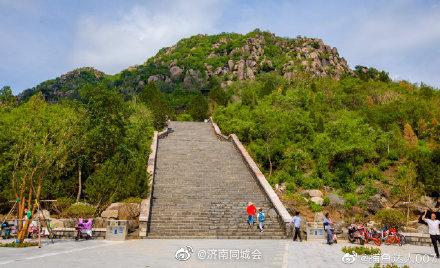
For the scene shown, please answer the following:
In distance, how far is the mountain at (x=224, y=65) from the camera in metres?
87.6

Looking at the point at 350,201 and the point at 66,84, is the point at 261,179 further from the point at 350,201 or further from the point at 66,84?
the point at 66,84

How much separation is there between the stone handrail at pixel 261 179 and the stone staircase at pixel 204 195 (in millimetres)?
326

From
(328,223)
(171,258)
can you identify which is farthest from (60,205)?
(328,223)

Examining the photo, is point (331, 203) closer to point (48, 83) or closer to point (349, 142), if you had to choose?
point (349, 142)

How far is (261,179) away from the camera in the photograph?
2292 cm

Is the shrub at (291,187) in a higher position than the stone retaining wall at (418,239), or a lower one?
higher

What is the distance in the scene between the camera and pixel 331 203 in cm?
2264

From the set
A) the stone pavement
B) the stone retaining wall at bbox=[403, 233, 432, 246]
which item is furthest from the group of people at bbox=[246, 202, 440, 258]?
the stone pavement

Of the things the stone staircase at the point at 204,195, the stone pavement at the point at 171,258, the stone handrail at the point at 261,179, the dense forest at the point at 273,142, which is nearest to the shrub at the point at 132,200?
the dense forest at the point at 273,142

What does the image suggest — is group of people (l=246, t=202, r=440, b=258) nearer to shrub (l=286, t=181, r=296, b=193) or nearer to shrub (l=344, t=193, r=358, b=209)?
shrub (l=344, t=193, r=358, b=209)

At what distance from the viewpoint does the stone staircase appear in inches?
693

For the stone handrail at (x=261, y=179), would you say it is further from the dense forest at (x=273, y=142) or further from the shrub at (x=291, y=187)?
the shrub at (x=291, y=187)

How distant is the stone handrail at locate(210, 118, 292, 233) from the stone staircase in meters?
0.33

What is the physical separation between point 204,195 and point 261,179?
3.70m
